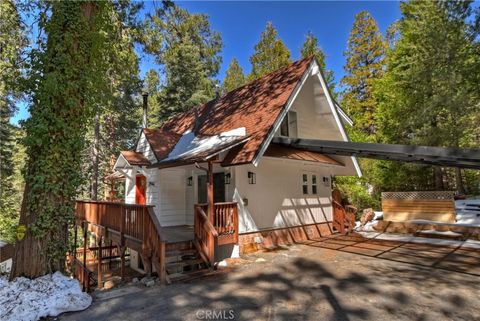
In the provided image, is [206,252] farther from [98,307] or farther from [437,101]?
[437,101]

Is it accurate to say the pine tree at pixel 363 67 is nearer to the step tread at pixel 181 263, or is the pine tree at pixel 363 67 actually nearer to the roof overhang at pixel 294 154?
the roof overhang at pixel 294 154

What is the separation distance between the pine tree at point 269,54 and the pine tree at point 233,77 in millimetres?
4159

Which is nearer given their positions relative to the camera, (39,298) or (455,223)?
(39,298)

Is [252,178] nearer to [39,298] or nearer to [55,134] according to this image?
[55,134]

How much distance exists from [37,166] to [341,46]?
2781 centimetres

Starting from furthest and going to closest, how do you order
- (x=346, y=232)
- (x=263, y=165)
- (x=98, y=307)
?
(x=346, y=232), (x=263, y=165), (x=98, y=307)

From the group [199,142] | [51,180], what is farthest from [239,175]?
[51,180]

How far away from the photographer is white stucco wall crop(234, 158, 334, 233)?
8.75m

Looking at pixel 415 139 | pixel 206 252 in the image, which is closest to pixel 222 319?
pixel 206 252

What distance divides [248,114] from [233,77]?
2079 cm

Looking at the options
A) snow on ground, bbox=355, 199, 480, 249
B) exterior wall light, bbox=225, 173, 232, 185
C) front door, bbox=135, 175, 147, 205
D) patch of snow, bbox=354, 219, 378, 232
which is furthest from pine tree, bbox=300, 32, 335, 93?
front door, bbox=135, 175, 147, 205

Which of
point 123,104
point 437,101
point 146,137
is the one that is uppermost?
point 123,104

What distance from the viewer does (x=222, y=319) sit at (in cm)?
434

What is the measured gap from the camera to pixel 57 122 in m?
5.41
